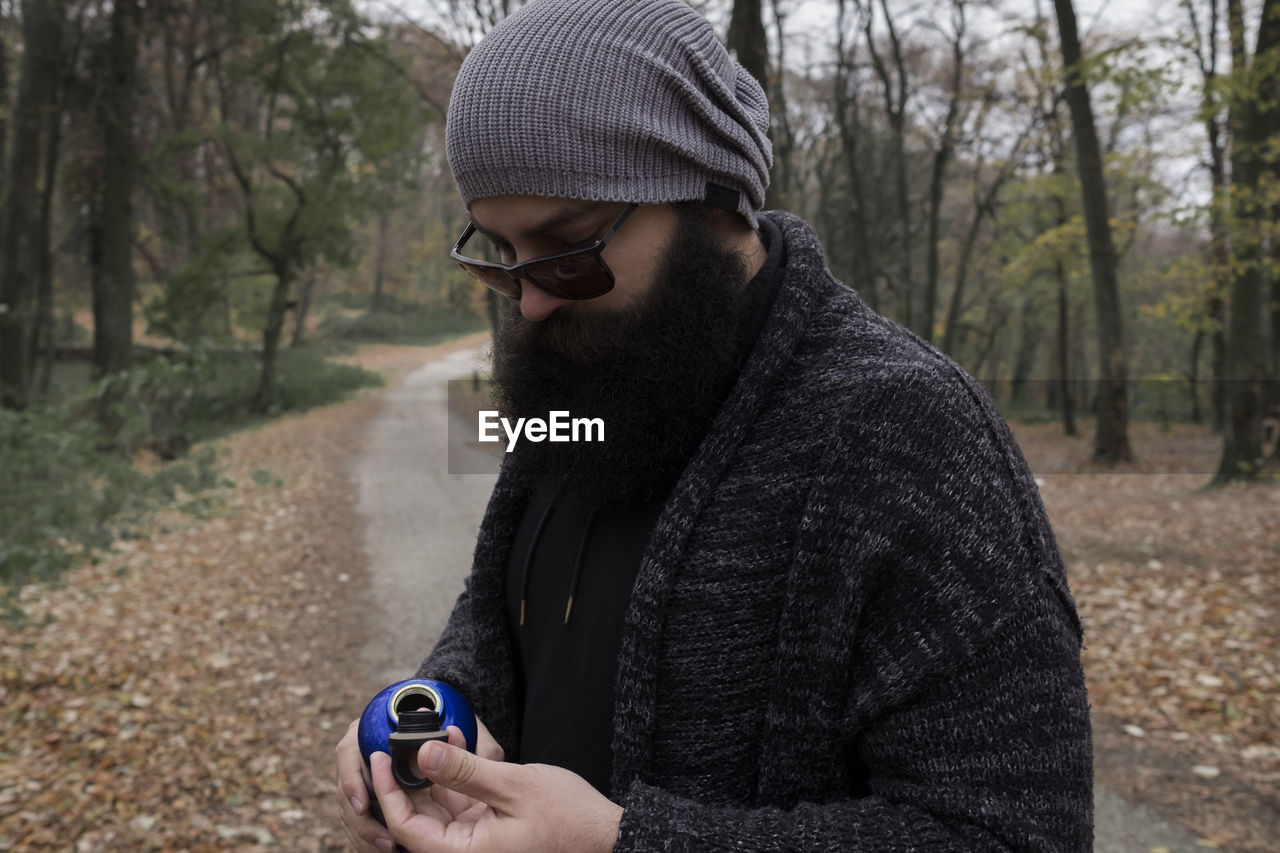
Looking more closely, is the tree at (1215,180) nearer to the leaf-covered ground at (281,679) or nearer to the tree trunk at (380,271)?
the leaf-covered ground at (281,679)

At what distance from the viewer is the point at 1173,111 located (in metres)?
15.3

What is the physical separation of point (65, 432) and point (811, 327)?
23.5ft

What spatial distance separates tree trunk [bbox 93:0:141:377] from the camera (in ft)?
43.4

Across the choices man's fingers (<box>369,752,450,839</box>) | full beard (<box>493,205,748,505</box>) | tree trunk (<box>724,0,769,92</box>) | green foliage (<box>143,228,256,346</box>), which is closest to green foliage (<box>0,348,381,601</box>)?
man's fingers (<box>369,752,450,839</box>)

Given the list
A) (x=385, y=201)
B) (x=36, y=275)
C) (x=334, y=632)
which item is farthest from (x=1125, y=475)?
(x=36, y=275)

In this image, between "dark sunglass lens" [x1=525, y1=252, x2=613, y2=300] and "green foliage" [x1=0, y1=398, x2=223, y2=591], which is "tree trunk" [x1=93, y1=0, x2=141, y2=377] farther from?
"dark sunglass lens" [x1=525, y1=252, x2=613, y2=300]

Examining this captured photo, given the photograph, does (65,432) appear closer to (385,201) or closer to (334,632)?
(334,632)

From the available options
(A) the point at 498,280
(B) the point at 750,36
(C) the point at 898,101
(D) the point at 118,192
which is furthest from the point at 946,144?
(A) the point at 498,280

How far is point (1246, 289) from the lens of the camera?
9.65 metres

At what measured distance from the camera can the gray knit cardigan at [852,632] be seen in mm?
1132

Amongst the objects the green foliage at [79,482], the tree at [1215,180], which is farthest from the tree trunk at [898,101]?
the green foliage at [79,482]

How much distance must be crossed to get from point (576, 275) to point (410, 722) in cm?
78

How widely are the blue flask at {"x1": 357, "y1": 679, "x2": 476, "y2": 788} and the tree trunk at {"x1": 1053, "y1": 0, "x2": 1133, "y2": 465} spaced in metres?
11.1

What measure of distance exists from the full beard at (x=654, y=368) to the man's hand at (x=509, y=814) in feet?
1.62
